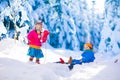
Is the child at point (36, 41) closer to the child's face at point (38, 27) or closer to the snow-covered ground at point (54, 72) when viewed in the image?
the child's face at point (38, 27)

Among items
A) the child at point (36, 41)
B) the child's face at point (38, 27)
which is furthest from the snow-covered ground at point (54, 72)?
the child's face at point (38, 27)

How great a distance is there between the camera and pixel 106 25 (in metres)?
31.1

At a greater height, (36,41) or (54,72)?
(36,41)

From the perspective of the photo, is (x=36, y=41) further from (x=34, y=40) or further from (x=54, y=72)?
(x=54, y=72)

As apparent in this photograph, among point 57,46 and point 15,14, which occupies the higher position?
point 15,14

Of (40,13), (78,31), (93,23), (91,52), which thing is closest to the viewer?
(91,52)

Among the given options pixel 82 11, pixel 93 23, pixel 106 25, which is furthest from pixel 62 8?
pixel 93 23

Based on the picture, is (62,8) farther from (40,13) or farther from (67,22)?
(40,13)

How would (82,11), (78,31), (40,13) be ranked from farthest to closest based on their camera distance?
(82,11) → (78,31) → (40,13)

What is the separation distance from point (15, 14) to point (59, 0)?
10143 millimetres

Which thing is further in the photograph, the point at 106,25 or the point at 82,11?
the point at 82,11

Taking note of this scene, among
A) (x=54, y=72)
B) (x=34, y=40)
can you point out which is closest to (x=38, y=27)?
(x=34, y=40)

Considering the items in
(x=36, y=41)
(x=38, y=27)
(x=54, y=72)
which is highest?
(x=38, y=27)

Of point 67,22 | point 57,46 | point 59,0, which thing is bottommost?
point 57,46
